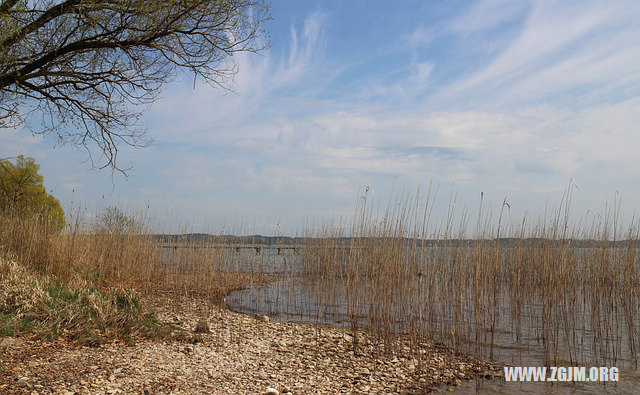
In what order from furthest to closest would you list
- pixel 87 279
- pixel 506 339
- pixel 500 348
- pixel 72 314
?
pixel 87 279, pixel 506 339, pixel 500 348, pixel 72 314

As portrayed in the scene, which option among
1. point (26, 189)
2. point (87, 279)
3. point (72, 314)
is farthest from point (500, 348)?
point (26, 189)

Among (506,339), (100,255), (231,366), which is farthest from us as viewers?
(100,255)

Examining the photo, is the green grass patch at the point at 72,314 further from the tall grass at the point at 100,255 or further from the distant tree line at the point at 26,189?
the distant tree line at the point at 26,189

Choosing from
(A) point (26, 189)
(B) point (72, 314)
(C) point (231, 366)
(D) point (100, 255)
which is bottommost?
(C) point (231, 366)

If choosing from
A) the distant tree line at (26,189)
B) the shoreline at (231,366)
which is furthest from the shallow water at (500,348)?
the distant tree line at (26,189)

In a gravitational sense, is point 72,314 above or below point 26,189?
below

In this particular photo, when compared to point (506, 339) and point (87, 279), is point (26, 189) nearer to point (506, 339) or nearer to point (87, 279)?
point (87, 279)

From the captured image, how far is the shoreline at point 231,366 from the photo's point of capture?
317 centimetres

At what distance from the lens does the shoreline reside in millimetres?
3168

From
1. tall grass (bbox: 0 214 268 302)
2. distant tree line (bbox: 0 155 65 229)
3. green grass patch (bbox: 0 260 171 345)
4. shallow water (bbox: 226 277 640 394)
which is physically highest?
distant tree line (bbox: 0 155 65 229)

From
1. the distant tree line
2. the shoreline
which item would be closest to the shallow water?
the shoreline

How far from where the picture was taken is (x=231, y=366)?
3.91 metres

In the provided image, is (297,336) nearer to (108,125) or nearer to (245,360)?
(245,360)

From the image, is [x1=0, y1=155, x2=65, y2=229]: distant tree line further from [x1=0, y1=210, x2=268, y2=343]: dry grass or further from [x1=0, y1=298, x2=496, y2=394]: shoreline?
[x1=0, y1=298, x2=496, y2=394]: shoreline
